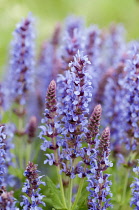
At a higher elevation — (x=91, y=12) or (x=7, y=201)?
(x=91, y=12)

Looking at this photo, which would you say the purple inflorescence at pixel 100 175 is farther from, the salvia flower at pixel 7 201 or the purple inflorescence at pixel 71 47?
the purple inflorescence at pixel 71 47

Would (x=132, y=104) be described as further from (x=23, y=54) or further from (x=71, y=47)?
(x=23, y=54)

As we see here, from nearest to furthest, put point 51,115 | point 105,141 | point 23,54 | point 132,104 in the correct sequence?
point 105,141 → point 51,115 → point 132,104 → point 23,54

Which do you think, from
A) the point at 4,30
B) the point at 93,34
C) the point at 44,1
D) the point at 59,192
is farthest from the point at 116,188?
the point at 44,1

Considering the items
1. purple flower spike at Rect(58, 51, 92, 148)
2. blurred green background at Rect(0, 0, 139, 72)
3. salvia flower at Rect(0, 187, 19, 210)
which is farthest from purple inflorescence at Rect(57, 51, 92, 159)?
blurred green background at Rect(0, 0, 139, 72)

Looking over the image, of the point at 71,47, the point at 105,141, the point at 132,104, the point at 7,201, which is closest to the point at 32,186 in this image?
the point at 7,201

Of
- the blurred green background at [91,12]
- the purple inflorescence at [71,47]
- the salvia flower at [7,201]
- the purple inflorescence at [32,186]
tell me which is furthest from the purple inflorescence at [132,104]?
the blurred green background at [91,12]

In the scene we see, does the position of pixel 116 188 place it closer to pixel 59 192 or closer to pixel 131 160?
pixel 131 160

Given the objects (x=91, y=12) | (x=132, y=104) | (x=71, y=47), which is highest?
(x=91, y=12)
